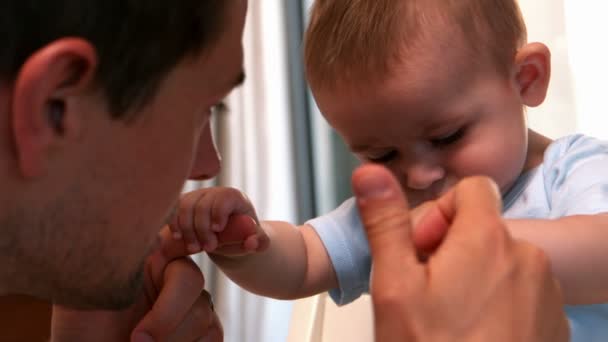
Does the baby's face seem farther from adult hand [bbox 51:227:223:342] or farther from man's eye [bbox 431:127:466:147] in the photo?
adult hand [bbox 51:227:223:342]

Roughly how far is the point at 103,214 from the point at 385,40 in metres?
0.39

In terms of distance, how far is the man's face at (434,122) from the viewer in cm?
84

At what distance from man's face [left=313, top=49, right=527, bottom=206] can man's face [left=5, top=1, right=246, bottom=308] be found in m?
0.23

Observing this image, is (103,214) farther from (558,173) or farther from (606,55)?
(606,55)

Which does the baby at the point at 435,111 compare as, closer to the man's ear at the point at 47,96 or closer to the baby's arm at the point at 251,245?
the baby's arm at the point at 251,245

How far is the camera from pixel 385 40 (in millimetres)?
842

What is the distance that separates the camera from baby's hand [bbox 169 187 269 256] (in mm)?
816

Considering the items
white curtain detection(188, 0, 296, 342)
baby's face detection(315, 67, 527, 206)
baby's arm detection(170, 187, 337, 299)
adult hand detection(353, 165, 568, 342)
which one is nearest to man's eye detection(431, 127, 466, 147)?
baby's face detection(315, 67, 527, 206)

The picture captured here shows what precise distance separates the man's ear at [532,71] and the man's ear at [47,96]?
569 mm

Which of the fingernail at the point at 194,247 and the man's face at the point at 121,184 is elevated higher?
the man's face at the point at 121,184

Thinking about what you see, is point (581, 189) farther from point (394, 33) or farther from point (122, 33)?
point (122, 33)

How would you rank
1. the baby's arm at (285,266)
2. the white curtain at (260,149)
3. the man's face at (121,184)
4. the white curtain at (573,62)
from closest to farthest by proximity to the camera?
the man's face at (121,184)
the baby's arm at (285,266)
the white curtain at (573,62)
the white curtain at (260,149)

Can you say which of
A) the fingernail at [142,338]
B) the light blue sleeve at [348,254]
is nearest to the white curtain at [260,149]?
the light blue sleeve at [348,254]

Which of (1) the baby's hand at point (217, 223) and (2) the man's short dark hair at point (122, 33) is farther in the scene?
(1) the baby's hand at point (217, 223)
